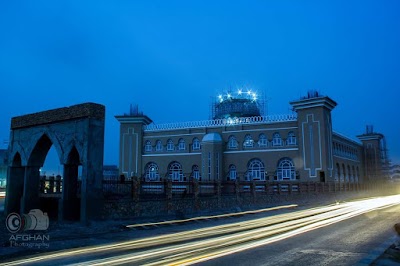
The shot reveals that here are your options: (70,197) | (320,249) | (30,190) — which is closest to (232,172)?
(30,190)

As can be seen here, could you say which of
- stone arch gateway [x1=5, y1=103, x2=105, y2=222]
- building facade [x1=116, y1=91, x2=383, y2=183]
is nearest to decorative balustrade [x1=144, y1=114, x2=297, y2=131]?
building facade [x1=116, y1=91, x2=383, y2=183]

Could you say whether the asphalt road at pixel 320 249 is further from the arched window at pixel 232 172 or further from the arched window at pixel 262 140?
the arched window at pixel 232 172

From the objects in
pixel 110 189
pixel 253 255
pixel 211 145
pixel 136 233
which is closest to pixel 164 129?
pixel 211 145

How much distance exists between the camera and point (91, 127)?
49.4 ft

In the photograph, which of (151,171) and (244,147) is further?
(151,171)

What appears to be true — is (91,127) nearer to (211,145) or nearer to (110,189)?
(110,189)

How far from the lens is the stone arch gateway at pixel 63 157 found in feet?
48.3

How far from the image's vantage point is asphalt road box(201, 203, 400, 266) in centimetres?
716

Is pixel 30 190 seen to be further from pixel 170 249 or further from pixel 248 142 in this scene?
pixel 248 142

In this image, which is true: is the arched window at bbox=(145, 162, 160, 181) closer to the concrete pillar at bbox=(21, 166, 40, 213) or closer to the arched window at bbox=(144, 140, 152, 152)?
the arched window at bbox=(144, 140, 152, 152)

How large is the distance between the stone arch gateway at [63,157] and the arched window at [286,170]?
30.6 m

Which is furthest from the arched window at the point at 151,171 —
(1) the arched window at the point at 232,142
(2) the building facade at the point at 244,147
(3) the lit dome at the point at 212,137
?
(1) the arched window at the point at 232,142

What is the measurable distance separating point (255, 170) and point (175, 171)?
1174cm

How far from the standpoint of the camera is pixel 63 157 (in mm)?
15922
